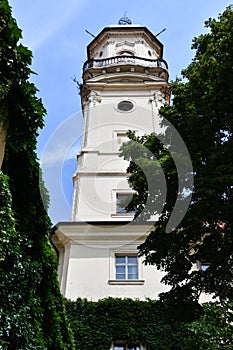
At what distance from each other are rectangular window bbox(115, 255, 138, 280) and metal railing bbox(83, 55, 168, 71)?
17.5 m

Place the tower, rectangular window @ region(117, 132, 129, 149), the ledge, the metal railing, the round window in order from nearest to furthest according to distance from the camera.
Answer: the ledge
the tower
rectangular window @ region(117, 132, 129, 149)
the round window
the metal railing

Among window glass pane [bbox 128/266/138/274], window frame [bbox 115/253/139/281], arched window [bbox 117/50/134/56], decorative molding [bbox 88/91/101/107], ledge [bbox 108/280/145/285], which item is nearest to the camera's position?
ledge [bbox 108/280/145/285]

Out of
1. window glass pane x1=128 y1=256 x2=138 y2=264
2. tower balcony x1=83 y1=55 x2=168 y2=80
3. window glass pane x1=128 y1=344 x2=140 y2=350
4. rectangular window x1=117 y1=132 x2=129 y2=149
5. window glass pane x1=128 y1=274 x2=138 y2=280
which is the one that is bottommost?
window glass pane x1=128 y1=344 x2=140 y2=350

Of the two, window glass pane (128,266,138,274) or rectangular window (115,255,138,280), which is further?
window glass pane (128,266,138,274)

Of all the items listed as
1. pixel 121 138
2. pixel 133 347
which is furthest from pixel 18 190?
pixel 121 138

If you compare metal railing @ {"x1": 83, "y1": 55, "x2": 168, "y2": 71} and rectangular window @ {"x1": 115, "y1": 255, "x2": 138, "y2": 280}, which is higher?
metal railing @ {"x1": 83, "y1": 55, "x2": 168, "y2": 71}

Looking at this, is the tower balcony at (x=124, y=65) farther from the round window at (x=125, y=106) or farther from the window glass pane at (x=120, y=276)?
the window glass pane at (x=120, y=276)

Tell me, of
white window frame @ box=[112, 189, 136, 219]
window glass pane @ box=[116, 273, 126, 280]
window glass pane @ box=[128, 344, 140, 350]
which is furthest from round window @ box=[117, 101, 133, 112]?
window glass pane @ box=[128, 344, 140, 350]

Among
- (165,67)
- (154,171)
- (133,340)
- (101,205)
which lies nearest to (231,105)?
(154,171)

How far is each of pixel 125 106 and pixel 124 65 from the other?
4.41m

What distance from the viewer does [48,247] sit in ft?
34.5

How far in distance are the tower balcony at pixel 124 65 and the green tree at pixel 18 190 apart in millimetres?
23851

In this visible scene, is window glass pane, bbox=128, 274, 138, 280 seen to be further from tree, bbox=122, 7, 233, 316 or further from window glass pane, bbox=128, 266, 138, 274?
tree, bbox=122, 7, 233, 316

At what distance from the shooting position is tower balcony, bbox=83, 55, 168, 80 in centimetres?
3195
